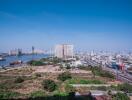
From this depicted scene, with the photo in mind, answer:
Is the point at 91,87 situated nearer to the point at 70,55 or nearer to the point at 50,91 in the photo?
the point at 50,91

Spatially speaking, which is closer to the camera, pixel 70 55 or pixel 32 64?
pixel 32 64

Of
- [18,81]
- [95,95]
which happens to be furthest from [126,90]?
[18,81]

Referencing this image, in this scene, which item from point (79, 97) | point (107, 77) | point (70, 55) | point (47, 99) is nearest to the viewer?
point (47, 99)

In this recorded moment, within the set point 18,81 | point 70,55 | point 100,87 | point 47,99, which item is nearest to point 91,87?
point 100,87

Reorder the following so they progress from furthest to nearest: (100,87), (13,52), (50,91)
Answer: (13,52), (100,87), (50,91)

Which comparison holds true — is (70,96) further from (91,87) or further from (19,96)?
(91,87)

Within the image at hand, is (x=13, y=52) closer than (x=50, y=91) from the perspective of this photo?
No

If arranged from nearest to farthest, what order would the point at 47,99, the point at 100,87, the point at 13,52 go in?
1. the point at 47,99
2. the point at 100,87
3. the point at 13,52

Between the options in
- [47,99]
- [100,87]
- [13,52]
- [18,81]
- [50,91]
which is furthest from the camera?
[13,52]
